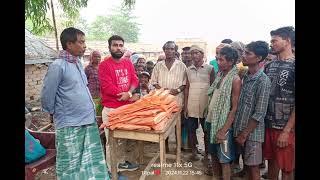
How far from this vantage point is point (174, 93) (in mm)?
4910

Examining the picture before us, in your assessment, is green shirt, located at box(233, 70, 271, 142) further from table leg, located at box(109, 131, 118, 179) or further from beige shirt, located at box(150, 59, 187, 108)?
beige shirt, located at box(150, 59, 187, 108)

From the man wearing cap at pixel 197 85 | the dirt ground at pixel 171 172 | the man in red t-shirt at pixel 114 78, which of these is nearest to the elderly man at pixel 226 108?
the dirt ground at pixel 171 172

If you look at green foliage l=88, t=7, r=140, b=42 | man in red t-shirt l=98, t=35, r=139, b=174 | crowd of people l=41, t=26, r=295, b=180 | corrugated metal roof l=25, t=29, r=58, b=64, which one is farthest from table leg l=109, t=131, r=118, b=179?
green foliage l=88, t=7, r=140, b=42

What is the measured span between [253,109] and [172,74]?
1.93m

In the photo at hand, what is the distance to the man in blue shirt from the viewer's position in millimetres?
3039

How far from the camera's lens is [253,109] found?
328 centimetres

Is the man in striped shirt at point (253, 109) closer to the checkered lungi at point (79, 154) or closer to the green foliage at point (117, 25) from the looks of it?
the checkered lungi at point (79, 154)

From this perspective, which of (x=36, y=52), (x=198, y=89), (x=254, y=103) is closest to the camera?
(x=254, y=103)

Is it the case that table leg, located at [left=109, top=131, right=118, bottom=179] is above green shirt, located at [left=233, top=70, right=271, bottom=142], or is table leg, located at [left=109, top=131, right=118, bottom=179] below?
below

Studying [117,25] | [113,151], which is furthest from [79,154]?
[117,25]

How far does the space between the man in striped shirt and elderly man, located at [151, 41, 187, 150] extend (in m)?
1.64

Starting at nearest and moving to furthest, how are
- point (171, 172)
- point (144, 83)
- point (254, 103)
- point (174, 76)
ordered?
point (254, 103), point (171, 172), point (174, 76), point (144, 83)

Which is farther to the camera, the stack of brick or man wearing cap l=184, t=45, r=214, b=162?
the stack of brick

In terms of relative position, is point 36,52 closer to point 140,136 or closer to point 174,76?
point 174,76
